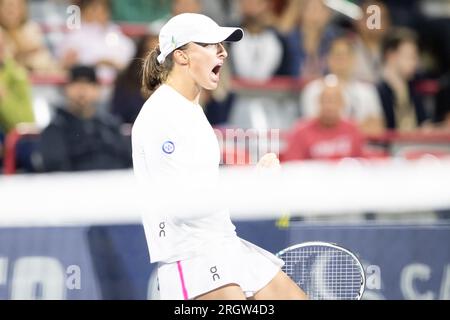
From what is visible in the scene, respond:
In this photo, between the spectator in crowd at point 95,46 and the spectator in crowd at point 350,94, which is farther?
the spectator in crowd at point 350,94

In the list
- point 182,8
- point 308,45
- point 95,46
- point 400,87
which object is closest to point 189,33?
point 182,8

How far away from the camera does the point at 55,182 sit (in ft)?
17.4

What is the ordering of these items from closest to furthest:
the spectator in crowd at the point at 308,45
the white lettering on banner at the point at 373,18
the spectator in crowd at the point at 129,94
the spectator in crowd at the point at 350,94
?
the spectator in crowd at the point at 129,94 < the spectator in crowd at the point at 350,94 < the spectator in crowd at the point at 308,45 < the white lettering on banner at the point at 373,18

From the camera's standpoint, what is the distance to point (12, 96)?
7492mm

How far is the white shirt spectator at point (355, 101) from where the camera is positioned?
8.17 metres

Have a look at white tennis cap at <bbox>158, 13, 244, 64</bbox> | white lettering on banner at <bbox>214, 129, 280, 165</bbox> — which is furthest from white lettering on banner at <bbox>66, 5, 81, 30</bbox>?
white tennis cap at <bbox>158, 13, 244, 64</bbox>

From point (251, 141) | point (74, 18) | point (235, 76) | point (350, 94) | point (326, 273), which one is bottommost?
point (326, 273)

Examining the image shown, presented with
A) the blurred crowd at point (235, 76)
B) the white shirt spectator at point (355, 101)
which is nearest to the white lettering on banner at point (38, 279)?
the blurred crowd at point (235, 76)

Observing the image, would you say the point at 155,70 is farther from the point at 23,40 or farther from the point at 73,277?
the point at 23,40

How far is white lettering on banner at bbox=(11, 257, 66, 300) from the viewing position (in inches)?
209

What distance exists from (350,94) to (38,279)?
11.6ft

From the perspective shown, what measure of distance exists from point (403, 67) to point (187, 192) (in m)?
5.06

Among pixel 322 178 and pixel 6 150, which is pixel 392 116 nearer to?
pixel 6 150

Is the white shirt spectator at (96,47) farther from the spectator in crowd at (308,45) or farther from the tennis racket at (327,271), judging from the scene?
the tennis racket at (327,271)
